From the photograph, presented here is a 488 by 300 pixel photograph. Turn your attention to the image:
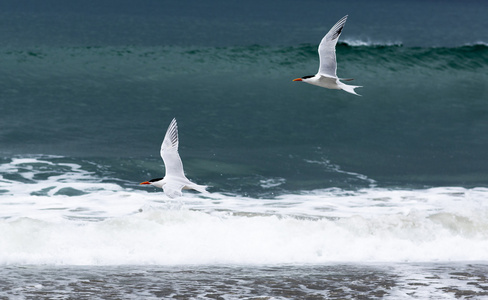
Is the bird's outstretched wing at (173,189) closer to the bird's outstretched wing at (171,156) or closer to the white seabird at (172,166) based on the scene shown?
the white seabird at (172,166)

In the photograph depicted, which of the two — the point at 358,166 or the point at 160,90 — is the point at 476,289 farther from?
the point at 160,90

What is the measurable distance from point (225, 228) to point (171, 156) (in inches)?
52.4

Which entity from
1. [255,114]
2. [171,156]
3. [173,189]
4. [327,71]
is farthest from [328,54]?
[255,114]

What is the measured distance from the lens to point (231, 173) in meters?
14.9

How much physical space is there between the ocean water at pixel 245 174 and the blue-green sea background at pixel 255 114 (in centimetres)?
7

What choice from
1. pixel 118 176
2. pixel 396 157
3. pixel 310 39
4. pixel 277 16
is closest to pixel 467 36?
pixel 310 39

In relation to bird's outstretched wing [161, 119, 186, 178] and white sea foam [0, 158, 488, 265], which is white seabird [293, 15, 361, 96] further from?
bird's outstretched wing [161, 119, 186, 178]

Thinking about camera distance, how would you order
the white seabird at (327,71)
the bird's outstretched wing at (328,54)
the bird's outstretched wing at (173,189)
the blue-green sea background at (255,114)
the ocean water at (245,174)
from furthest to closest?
the blue-green sea background at (255,114) → the white seabird at (327,71) → the bird's outstretched wing at (328,54) → the bird's outstretched wing at (173,189) → the ocean water at (245,174)

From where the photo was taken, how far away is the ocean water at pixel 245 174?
353 inches

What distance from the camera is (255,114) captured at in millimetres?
20547

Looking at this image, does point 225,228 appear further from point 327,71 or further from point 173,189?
point 327,71

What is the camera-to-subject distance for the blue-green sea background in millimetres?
15461

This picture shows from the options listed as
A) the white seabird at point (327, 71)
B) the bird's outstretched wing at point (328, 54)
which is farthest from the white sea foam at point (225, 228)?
the bird's outstretched wing at point (328, 54)

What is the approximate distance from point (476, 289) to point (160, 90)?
15.5 metres
